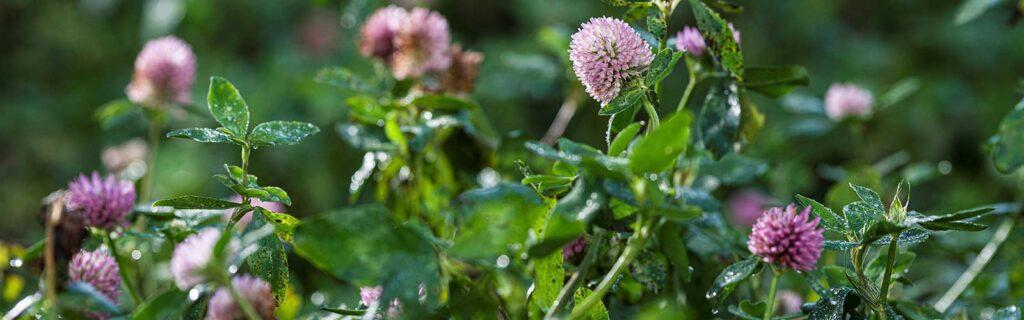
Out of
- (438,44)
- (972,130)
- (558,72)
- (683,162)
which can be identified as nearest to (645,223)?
(683,162)

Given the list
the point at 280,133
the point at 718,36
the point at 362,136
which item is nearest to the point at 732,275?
the point at 718,36

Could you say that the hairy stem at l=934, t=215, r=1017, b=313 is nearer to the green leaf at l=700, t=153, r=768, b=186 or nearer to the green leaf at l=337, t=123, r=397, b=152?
the green leaf at l=700, t=153, r=768, b=186

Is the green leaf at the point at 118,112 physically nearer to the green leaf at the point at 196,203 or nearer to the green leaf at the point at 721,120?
the green leaf at the point at 196,203

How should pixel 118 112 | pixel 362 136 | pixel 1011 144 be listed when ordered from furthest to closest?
pixel 118 112, pixel 362 136, pixel 1011 144

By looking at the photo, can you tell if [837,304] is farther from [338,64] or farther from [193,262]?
[338,64]

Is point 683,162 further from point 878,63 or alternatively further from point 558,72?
point 878,63

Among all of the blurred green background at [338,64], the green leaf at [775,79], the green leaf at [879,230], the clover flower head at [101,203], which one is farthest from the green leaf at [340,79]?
the blurred green background at [338,64]
